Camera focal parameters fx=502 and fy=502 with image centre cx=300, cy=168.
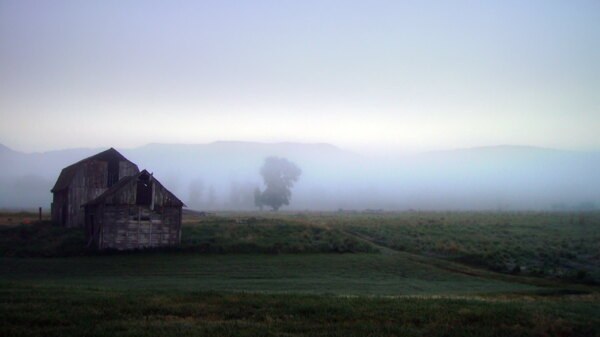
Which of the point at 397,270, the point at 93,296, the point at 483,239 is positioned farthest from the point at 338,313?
the point at 483,239

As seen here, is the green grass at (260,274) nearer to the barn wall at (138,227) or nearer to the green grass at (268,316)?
the barn wall at (138,227)

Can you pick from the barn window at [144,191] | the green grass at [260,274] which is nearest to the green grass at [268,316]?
the green grass at [260,274]

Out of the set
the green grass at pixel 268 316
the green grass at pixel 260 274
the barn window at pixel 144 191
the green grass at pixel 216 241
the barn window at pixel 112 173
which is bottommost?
the green grass at pixel 260 274

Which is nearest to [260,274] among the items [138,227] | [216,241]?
[216,241]

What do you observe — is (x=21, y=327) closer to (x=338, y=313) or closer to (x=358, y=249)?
(x=338, y=313)

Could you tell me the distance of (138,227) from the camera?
39000 mm

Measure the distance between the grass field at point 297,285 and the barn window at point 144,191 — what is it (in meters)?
4.24

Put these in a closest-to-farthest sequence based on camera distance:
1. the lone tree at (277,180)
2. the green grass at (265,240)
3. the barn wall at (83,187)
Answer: the green grass at (265,240) < the barn wall at (83,187) < the lone tree at (277,180)

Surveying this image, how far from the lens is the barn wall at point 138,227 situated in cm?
3822

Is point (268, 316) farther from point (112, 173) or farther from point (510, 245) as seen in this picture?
point (112, 173)

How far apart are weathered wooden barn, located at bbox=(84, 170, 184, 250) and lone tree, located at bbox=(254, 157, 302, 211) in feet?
287

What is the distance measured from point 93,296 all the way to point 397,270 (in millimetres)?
20564

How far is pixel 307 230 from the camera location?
47188 millimetres

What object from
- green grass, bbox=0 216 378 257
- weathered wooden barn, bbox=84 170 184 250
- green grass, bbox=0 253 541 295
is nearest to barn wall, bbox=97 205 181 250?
weathered wooden barn, bbox=84 170 184 250
